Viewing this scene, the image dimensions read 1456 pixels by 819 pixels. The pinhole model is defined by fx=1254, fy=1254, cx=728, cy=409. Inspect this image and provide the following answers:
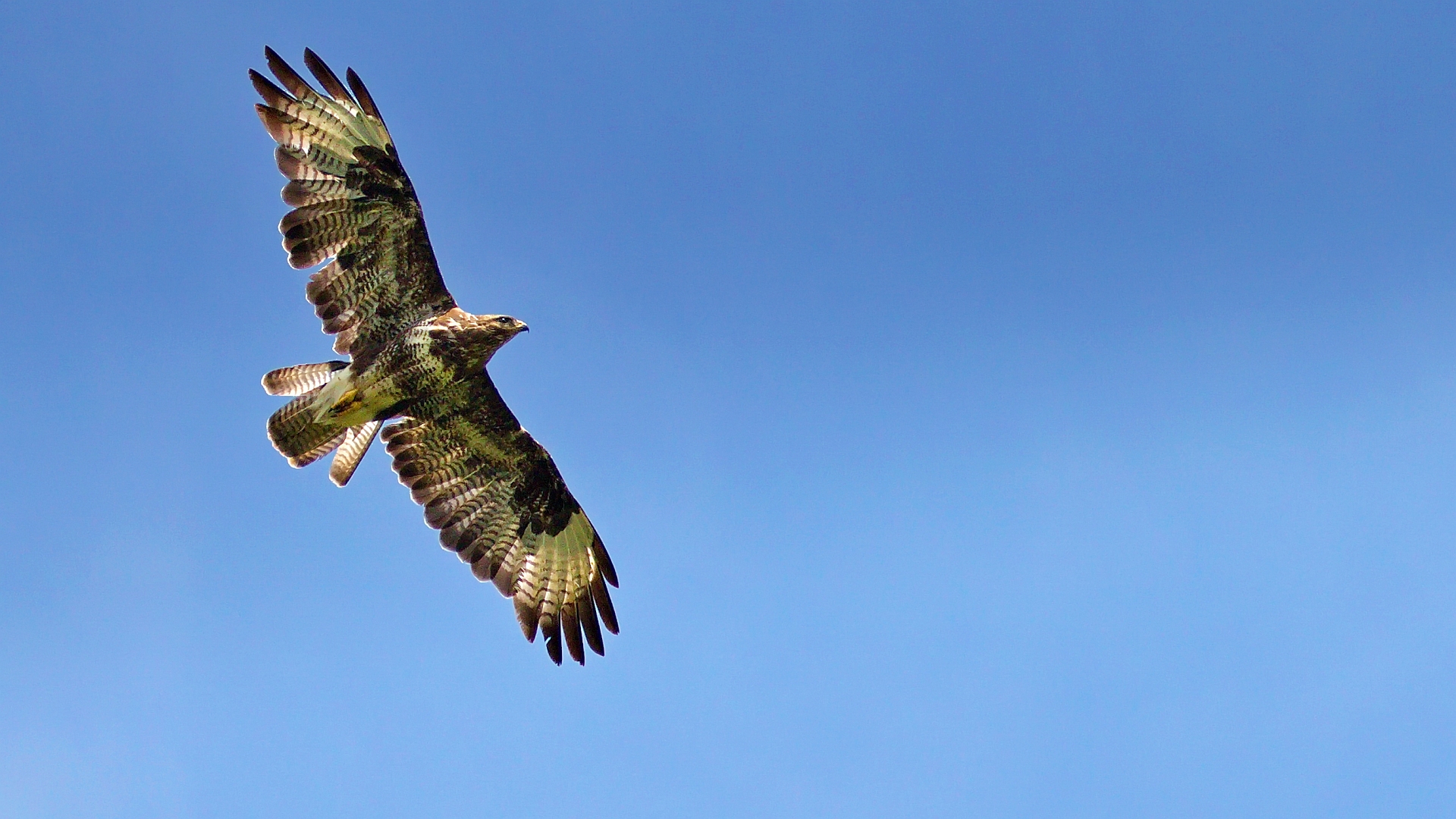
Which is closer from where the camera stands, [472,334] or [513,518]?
[472,334]

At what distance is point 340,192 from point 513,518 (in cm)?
351

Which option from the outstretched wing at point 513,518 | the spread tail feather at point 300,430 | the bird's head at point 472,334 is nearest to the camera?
the bird's head at point 472,334

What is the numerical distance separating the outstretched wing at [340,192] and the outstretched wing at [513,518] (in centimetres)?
159

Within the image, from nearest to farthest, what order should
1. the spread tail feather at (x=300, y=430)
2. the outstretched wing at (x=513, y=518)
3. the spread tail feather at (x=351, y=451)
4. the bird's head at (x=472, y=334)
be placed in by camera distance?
the bird's head at (x=472, y=334) < the spread tail feather at (x=300, y=430) < the spread tail feather at (x=351, y=451) < the outstretched wing at (x=513, y=518)

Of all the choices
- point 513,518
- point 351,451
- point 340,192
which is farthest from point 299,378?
point 513,518

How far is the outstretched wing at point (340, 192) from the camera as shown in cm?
1027

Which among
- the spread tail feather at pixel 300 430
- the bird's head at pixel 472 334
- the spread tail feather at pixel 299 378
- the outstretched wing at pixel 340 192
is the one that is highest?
the outstretched wing at pixel 340 192

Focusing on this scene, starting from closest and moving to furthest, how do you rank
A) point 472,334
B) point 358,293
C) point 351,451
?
point 472,334
point 358,293
point 351,451

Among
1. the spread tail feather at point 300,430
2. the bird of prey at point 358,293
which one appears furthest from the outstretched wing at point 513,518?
the spread tail feather at point 300,430

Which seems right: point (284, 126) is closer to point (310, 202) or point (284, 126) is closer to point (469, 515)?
point (310, 202)

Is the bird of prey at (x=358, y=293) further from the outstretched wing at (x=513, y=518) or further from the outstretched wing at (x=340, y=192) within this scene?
the outstretched wing at (x=513, y=518)

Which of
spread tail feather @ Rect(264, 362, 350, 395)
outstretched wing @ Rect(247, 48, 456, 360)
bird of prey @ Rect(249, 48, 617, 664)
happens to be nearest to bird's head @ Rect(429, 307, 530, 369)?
bird of prey @ Rect(249, 48, 617, 664)

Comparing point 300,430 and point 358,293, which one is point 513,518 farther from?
point 358,293

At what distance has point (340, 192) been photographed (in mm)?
10305
